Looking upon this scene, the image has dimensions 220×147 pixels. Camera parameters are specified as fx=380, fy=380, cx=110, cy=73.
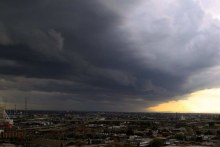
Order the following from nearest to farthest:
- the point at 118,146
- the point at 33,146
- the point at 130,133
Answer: the point at 118,146 → the point at 33,146 → the point at 130,133

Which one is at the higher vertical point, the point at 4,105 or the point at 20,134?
the point at 4,105

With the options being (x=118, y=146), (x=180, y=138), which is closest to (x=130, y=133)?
(x=180, y=138)

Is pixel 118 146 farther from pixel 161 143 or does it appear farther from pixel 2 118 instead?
pixel 2 118

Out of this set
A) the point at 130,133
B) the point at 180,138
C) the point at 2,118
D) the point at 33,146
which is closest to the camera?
the point at 33,146

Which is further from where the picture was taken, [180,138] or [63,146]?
[180,138]

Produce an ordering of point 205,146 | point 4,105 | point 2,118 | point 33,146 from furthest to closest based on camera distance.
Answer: point 4,105 → point 2,118 → point 33,146 → point 205,146

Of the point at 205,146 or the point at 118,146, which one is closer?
the point at 118,146

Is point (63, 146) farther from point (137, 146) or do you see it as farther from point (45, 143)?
point (137, 146)

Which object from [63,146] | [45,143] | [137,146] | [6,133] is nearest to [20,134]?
[6,133]

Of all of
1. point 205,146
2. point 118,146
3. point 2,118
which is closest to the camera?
point 118,146
